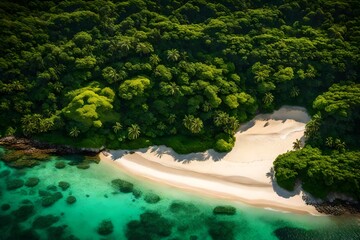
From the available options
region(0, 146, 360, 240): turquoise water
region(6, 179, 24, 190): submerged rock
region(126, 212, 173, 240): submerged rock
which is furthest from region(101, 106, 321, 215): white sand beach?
region(6, 179, 24, 190): submerged rock

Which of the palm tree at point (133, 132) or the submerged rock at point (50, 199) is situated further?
the palm tree at point (133, 132)

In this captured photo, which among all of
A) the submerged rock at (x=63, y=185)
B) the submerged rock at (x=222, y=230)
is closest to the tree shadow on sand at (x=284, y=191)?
the submerged rock at (x=222, y=230)

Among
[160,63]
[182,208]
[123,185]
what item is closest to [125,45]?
[160,63]

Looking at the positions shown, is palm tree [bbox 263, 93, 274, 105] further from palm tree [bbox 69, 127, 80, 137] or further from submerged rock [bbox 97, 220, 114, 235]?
submerged rock [bbox 97, 220, 114, 235]

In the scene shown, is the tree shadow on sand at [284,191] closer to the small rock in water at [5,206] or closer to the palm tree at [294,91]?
the palm tree at [294,91]

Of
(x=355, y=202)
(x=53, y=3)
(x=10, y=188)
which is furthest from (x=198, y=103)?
(x=53, y=3)

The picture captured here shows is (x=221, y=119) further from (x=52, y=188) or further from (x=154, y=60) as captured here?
(x=52, y=188)
